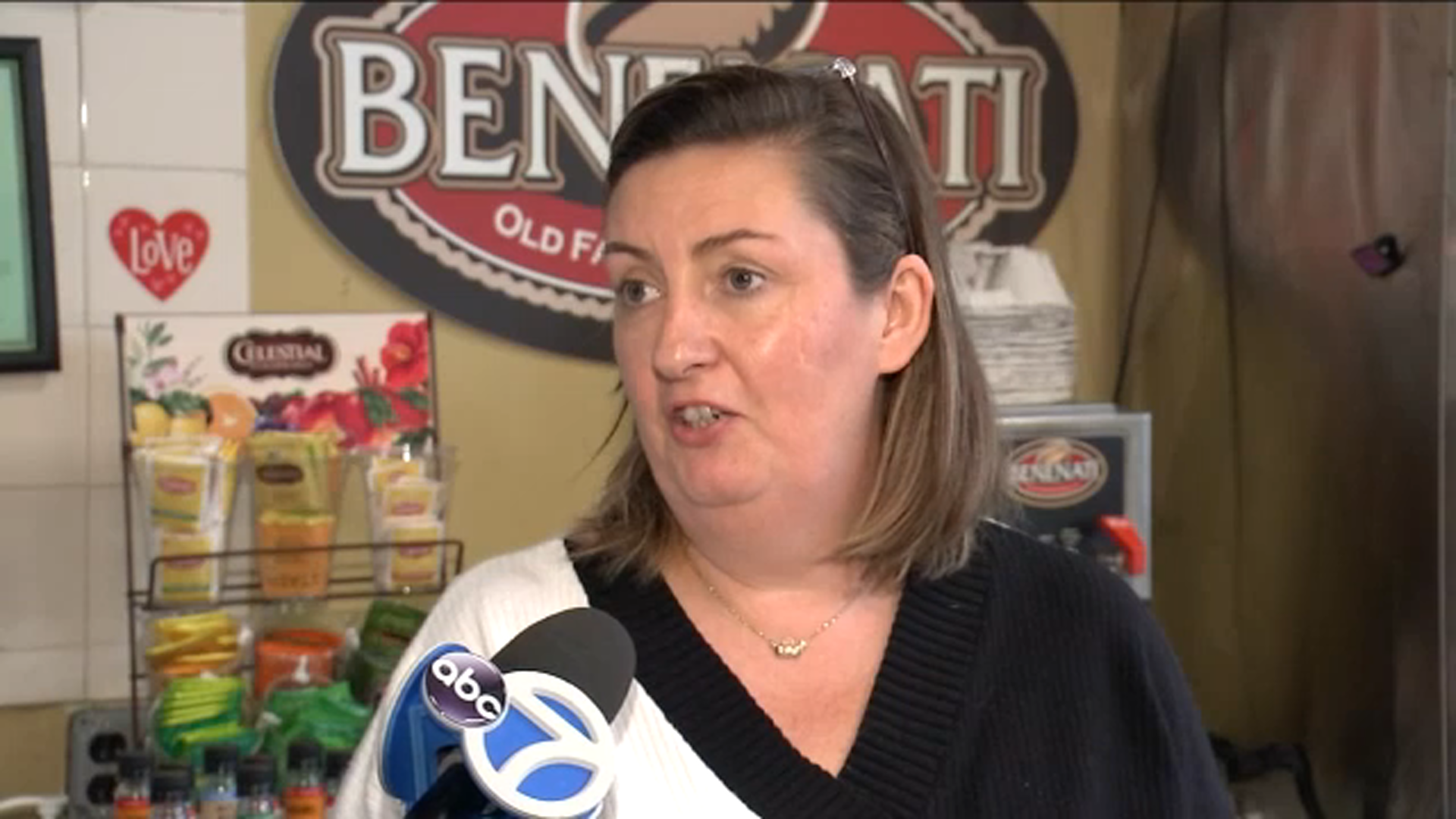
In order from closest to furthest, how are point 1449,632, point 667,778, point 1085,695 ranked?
point 667,778, point 1085,695, point 1449,632

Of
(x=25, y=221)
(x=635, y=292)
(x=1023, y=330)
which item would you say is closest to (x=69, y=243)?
(x=25, y=221)

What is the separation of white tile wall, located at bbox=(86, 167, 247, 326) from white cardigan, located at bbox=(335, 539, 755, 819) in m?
0.82

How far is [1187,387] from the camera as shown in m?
2.09

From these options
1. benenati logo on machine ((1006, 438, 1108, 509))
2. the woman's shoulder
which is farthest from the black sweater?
benenati logo on machine ((1006, 438, 1108, 509))

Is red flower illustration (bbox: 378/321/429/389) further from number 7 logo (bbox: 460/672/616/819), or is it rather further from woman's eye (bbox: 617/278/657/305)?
number 7 logo (bbox: 460/672/616/819)

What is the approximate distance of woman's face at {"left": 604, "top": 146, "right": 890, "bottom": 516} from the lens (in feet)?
3.68

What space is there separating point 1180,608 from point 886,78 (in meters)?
0.77

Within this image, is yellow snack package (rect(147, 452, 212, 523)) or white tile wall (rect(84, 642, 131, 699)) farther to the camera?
white tile wall (rect(84, 642, 131, 699))

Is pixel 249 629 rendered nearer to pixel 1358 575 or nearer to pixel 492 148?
pixel 492 148

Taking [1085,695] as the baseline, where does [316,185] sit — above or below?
above

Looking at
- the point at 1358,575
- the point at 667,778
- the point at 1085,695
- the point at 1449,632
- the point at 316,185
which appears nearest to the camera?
the point at 667,778

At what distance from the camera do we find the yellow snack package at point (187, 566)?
172 centimetres

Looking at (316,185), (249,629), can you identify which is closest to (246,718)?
(249,629)

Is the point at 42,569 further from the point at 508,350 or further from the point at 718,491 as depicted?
the point at 718,491
